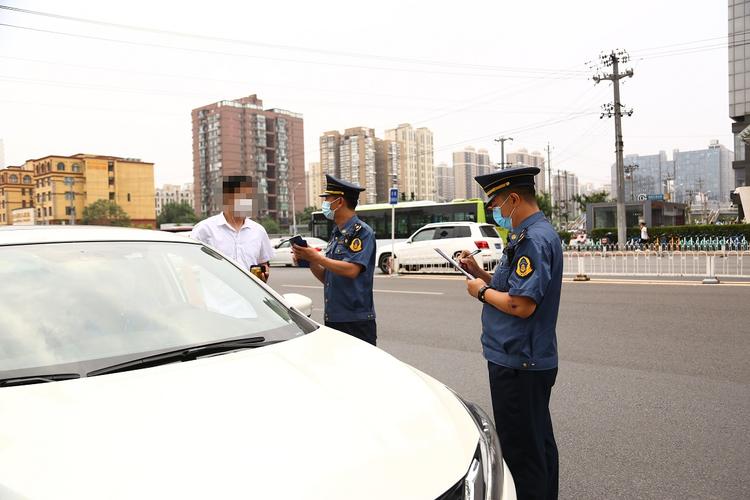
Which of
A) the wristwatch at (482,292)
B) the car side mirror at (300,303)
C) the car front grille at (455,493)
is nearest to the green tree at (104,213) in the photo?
the car side mirror at (300,303)

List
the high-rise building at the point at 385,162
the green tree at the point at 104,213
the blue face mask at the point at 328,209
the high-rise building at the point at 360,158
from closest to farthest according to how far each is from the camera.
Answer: the blue face mask at the point at 328,209 < the green tree at the point at 104,213 < the high-rise building at the point at 360,158 < the high-rise building at the point at 385,162

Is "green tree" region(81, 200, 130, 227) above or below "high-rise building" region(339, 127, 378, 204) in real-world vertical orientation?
below

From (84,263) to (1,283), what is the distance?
322 mm

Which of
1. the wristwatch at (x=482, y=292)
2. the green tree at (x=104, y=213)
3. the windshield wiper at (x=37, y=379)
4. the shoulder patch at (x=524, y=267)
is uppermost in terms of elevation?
the green tree at (x=104, y=213)

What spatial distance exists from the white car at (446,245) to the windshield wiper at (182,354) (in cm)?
1438

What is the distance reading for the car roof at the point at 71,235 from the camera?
2.46 m

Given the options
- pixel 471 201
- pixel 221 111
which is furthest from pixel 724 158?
pixel 471 201

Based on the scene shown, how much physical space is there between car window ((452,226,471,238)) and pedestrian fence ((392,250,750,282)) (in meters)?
Answer: 0.92

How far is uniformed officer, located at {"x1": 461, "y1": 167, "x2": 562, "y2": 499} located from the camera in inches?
100

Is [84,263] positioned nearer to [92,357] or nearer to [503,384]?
[92,357]

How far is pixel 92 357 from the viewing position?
2029 mm

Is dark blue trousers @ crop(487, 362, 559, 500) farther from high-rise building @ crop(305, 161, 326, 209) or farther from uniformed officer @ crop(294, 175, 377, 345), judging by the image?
high-rise building @ crop(305, 161, 326, 209)

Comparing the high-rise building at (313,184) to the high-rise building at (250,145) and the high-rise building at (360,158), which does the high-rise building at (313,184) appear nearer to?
the high-rise building at (250,145)

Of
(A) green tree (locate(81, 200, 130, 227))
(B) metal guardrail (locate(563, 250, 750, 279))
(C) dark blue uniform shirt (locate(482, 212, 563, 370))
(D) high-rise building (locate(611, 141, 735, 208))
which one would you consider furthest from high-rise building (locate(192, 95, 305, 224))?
(D) high-rise building (locate(611, 141, 735, 208))
